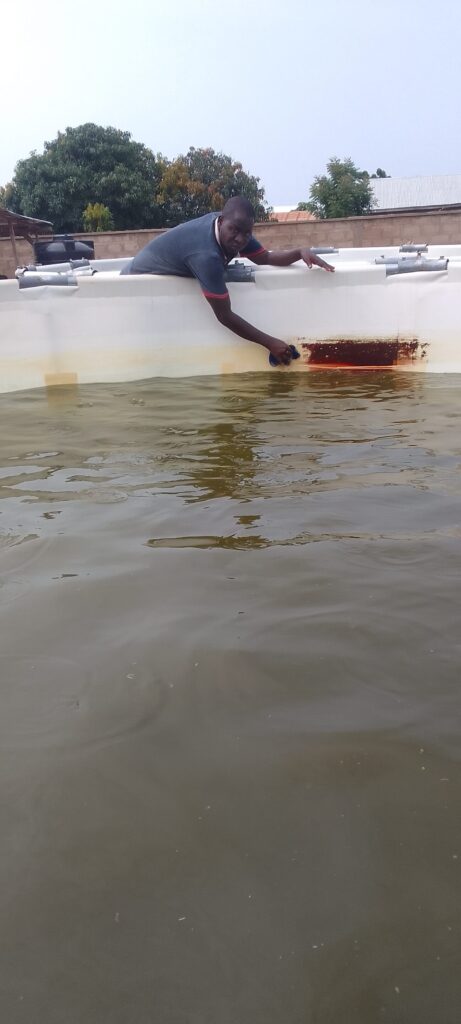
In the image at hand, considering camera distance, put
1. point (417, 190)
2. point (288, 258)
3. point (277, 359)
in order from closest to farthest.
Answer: point (277, 359) → point (288, 258) → point (417, 190)

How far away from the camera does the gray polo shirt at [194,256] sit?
3492 mm

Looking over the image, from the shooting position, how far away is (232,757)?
89cm

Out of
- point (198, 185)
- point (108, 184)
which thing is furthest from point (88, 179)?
point (198, 185)

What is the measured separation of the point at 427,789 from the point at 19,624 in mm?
727

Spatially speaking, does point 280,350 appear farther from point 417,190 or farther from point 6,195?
point 417,190

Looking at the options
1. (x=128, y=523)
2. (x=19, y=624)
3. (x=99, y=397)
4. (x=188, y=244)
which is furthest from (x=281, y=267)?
(x=19, y=624)

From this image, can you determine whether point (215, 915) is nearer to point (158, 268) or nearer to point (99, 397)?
point (99, 397)

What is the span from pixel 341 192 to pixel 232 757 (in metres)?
21.6

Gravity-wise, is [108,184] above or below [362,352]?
above

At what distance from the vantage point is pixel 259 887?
2.33ft

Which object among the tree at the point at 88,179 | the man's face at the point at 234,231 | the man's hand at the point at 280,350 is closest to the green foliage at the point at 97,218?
the tree at the point at 88,179

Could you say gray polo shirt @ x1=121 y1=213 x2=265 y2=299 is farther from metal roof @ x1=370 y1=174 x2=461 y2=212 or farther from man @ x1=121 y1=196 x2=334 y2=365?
metal roof @ x1=370 y1=174 x2=461 y2=212

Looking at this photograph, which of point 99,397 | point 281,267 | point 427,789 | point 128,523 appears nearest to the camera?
point 427,789

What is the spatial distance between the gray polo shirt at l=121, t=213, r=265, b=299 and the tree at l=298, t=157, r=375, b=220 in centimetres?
1803
